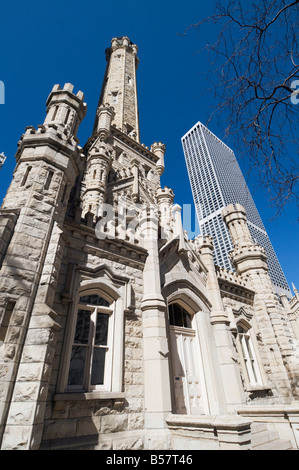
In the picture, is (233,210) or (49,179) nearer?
(49,179)

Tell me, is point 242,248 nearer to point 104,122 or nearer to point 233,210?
point 233,210

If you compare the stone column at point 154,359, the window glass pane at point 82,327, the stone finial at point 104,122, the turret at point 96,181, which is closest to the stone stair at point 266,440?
the stone column at point 154,359

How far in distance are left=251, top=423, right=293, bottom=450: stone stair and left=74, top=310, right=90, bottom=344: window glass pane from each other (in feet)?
16.2

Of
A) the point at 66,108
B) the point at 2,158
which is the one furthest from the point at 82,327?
the point at 2,158

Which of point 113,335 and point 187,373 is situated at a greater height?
point 113,335

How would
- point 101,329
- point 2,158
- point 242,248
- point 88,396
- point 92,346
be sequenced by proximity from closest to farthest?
point 88,396
point 92,346
point 101,329
point 242,248
point 2,158

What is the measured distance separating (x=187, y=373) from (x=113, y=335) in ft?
10.8

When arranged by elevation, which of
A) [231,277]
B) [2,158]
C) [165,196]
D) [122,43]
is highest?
[122,43]

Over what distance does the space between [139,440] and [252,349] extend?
780cm

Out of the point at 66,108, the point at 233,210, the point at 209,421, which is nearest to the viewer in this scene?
the point at 209,421

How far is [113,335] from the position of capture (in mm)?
6777

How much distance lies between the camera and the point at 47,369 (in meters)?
4.28

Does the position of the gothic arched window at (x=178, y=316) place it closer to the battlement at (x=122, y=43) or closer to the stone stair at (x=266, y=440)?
the stone stair at (x=266, y=440)

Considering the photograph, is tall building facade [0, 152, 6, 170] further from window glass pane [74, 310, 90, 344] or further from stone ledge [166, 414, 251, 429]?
stone ledge [166, 414, 251, 429]
